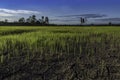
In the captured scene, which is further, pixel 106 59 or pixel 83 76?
pixel 106 59

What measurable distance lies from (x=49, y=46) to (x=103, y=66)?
126 inches

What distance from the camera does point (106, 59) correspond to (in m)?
9.61

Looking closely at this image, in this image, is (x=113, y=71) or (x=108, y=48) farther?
(x=108, y=48)

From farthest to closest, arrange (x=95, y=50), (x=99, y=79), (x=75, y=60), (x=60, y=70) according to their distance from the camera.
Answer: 1. (x=95, y=50)
2. (x=75, y=60)
3. (x=60, y=70)
4. (x=99, y=79)

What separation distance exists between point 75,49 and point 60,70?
228 centimetres

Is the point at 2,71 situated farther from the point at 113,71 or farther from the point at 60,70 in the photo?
the point at 113,71

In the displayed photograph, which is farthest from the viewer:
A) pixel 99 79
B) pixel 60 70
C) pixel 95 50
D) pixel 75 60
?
pixel 95 50

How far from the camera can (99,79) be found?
26.8 ft

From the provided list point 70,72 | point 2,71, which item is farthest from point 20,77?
point 70,72

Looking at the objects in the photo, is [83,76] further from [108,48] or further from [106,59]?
[108,48]

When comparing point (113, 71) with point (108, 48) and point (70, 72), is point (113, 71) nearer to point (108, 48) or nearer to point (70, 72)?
point (70, 72)

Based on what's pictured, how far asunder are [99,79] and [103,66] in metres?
0.82

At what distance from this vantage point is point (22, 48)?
37.2 ft

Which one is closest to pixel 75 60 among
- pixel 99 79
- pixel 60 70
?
pixel 60 70
